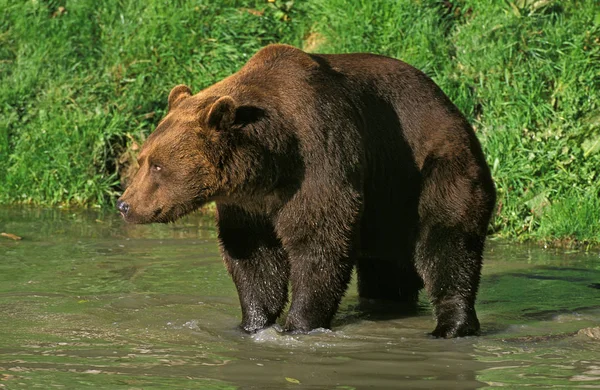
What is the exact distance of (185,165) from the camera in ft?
21.4

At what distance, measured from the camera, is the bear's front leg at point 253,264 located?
6.99 m

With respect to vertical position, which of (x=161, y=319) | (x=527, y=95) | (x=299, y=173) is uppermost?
(x=527, y=95)

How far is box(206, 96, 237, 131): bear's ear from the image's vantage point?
641cm

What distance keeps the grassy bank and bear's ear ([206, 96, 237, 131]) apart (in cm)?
432

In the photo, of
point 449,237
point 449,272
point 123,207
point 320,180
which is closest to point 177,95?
point 123,207

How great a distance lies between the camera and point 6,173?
11781 millimetres

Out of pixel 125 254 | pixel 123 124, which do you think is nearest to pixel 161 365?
pixel 125 254

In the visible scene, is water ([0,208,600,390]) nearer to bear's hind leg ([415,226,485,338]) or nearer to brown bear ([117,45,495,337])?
bear's hind leg ([415,226,485,338])

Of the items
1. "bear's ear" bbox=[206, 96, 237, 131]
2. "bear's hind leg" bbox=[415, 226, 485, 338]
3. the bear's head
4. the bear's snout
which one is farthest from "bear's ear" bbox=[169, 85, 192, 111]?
"bear's hind leg" bbox=[415, 226, 485, 338]

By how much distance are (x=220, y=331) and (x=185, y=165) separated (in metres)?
1.09

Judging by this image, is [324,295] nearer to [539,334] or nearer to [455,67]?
[539,334]

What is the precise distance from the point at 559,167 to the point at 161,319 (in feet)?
14.6

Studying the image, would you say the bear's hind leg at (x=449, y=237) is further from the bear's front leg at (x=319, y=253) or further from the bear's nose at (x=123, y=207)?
the bear's nose at (x=123, y=207)

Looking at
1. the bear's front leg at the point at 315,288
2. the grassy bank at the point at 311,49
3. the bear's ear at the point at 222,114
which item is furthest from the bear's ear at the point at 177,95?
the grassy bank at the point at 311,49
